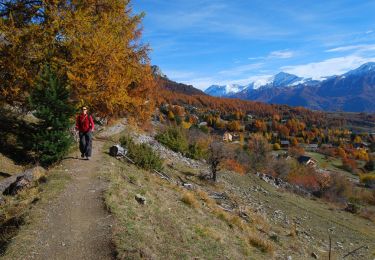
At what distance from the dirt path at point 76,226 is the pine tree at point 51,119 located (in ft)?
8.02

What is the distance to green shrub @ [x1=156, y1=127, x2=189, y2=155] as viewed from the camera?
41.2 meters

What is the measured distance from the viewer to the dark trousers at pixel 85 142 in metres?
17.5

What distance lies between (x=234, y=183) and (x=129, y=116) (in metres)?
12.7

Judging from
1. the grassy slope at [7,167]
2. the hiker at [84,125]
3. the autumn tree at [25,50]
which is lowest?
the grassy slope at [7,167]

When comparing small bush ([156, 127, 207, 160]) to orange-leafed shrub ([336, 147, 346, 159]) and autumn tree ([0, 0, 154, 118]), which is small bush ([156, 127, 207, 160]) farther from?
orange-leafed shrub ([336, 147, 346, 159])

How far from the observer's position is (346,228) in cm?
3048

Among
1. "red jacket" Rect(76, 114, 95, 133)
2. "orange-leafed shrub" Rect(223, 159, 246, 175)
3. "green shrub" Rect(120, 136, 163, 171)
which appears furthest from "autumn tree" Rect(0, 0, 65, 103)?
"orange-leafed shrub" Rect(223, 159, 246, 175)

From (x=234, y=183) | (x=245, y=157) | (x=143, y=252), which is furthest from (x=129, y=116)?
(x=245, y=157)

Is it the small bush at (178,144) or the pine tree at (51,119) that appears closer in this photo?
the pine tree at (51,119)

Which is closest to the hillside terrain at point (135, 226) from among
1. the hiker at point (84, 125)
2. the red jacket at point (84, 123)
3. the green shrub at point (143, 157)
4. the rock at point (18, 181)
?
the rock at point (18, 181)

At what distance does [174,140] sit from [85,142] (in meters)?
24.2

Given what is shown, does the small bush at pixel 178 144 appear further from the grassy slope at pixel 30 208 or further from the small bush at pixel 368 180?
the small bush at pixel 368 180

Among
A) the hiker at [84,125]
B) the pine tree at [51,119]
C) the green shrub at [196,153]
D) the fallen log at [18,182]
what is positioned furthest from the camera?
the green shrub at [196,153]

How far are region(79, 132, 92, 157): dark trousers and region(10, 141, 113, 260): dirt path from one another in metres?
2.99
